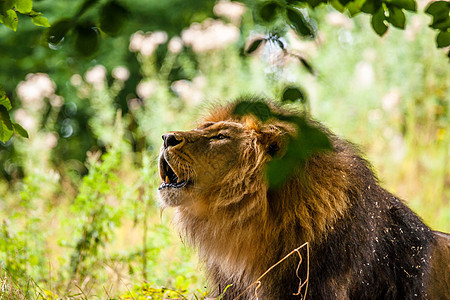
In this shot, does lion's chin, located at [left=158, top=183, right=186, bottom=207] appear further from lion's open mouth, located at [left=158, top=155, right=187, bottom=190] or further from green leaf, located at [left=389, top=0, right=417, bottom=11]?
green leaf, located at [left=389, top=0, right=417, bottom=11]

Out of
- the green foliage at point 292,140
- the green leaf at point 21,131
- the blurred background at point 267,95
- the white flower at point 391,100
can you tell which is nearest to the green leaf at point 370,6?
the green foliage at point 292,140

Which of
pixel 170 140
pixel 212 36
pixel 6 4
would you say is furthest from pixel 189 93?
pixel 6 4

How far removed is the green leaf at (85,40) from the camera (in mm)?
1759

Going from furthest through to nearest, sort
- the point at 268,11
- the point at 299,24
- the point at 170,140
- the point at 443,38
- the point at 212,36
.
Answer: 1. the point at 212,36
2. the point at 170,140
3. the point at 443,38
4. the point at 268,11
5. the point at 299,24

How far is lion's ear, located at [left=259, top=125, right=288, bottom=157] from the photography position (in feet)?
9.71

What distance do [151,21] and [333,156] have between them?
7.66 m

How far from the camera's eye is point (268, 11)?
7.14 feet

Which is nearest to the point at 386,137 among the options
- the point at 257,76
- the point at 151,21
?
the point at 257,76

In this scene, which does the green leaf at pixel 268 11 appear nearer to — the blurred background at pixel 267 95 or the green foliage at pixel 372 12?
the green foliage at pixel 372 12

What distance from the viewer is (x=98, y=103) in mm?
6594

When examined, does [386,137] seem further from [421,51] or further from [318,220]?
[318,220]

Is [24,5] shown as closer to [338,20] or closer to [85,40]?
[85,40]

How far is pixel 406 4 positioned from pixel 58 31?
1248 mm

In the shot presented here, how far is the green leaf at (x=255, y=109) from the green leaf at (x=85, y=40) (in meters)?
0.43
